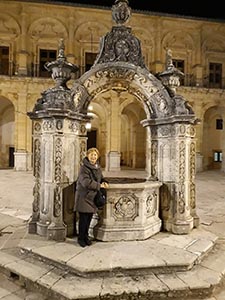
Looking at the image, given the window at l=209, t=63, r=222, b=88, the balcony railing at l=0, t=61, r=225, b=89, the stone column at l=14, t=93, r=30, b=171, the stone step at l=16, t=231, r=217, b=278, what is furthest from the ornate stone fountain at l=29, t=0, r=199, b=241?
the window at l=209, t=63, r=222, b=88

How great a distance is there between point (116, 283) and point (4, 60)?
21.3 metres

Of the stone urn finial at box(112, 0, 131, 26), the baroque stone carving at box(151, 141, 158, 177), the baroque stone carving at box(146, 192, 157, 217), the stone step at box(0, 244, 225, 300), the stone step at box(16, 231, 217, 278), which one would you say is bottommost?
the stone step at box(0, 244, 225, 300)

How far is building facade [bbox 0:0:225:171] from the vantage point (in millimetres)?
20250

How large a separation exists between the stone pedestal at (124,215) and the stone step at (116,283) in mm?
1043

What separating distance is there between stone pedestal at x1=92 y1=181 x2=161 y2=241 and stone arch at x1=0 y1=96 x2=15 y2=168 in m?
20.0

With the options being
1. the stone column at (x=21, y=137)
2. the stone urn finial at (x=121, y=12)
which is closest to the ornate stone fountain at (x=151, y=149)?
the stone urn finial at (x=121, y=12)

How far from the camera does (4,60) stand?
70.1ft

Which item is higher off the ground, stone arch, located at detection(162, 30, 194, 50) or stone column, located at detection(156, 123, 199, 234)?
stone arch, located at detection(162, 30, 194, 50)

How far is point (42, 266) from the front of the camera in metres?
4.02

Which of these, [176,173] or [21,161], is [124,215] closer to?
[176,173]

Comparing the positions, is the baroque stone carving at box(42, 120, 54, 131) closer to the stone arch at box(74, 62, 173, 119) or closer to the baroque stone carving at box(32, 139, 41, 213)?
the baroque stone carving at box(32, 139, 41, 213)

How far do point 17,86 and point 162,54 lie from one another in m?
11.4

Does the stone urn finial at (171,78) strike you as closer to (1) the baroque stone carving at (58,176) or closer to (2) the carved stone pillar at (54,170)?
(2) the carved stone pillar at (54,170)

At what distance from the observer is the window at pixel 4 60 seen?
2116cm
